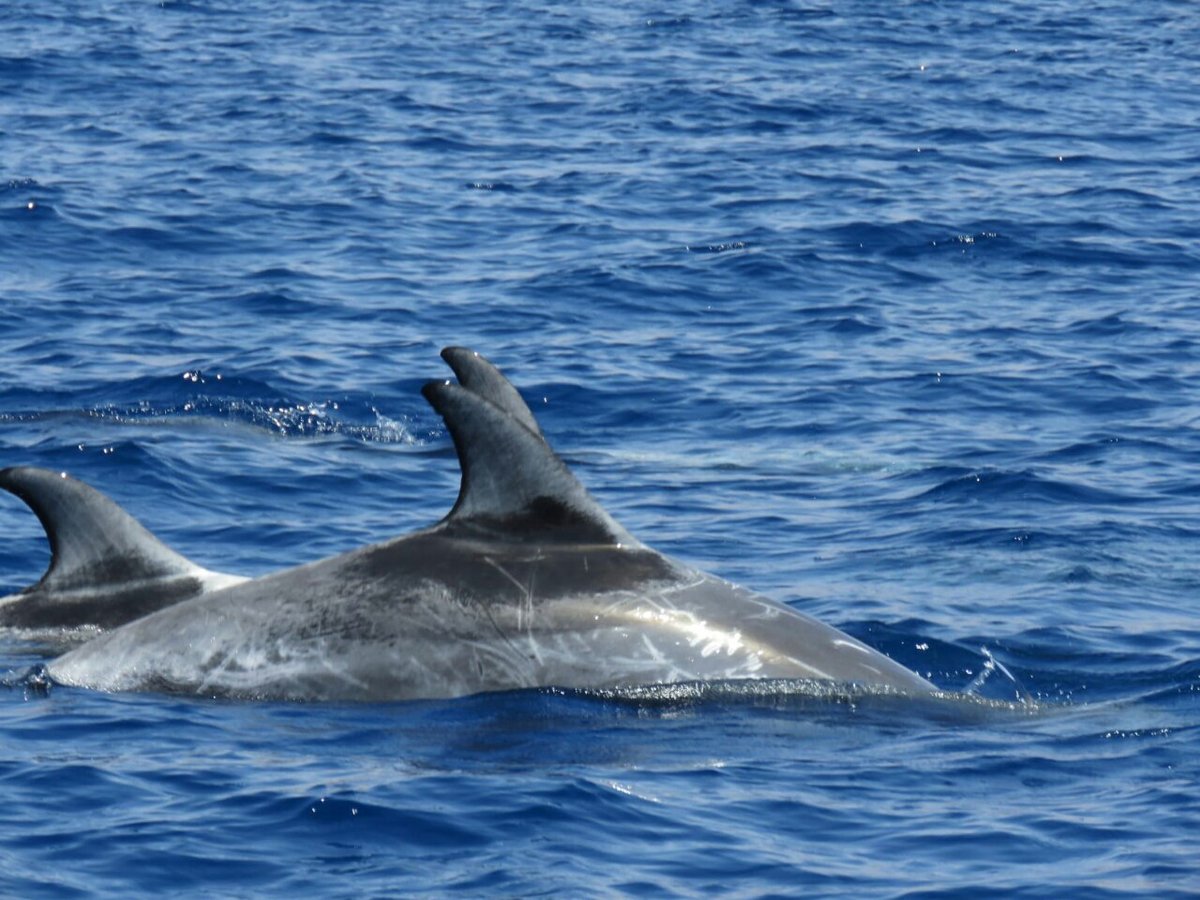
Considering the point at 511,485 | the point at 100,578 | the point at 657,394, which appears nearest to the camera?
the point at 511,485

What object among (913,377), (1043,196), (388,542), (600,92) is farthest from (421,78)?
(388,542)

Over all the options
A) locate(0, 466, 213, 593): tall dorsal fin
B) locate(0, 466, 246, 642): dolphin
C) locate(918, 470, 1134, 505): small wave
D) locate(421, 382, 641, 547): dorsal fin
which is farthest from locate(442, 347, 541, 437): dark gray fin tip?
locate(918, 470, 1134, 505): small wave

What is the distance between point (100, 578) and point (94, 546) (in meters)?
0.22

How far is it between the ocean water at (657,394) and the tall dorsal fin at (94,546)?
597 mm

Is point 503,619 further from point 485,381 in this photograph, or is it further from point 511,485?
point 485,381

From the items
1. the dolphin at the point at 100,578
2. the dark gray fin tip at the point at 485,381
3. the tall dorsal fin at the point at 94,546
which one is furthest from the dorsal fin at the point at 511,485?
the tall dorsal fin at the point at 94,546

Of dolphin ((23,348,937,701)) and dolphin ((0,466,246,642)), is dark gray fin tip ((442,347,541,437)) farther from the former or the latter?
dolphin ((0,466,246,642))

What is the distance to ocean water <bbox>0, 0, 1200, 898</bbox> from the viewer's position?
33.0 ft

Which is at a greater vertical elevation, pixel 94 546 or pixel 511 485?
pixel 511 485

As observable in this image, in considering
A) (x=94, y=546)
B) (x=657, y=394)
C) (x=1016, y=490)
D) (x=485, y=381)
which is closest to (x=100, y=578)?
(x=94, y=546)

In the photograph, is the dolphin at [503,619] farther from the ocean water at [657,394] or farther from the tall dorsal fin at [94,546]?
the tall dorsal fin at [94,546]

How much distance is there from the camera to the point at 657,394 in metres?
22.2

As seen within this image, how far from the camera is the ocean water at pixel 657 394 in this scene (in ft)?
Result: 33.0

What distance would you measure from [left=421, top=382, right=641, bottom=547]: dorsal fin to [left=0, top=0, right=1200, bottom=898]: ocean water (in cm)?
95
